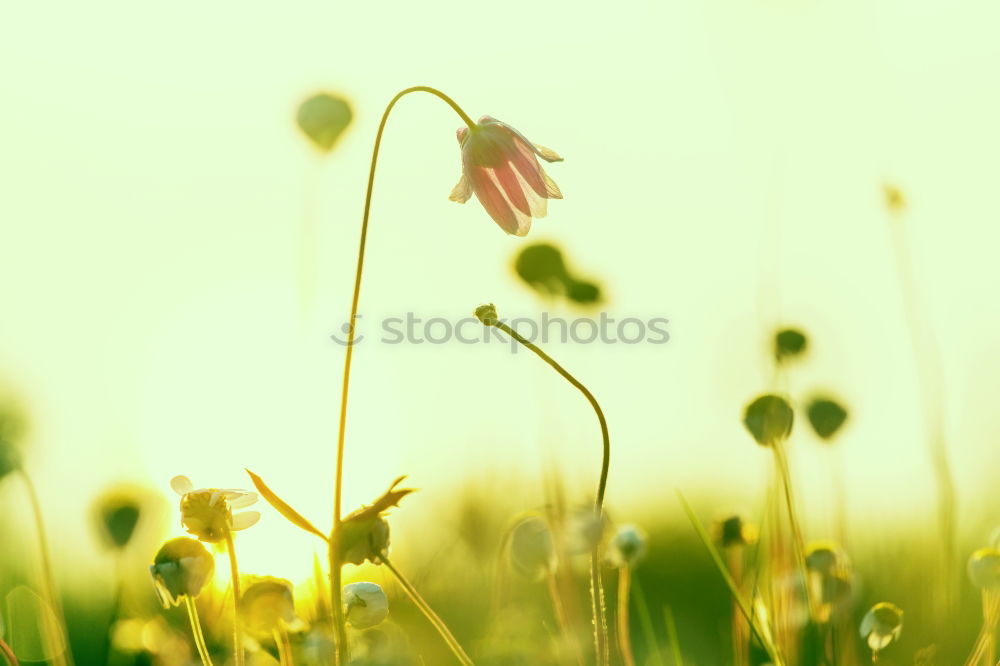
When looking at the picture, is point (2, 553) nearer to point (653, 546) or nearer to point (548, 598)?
point (548, 598)

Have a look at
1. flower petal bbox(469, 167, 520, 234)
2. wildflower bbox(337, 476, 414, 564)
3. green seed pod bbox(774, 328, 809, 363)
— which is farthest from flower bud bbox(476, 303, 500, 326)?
green seed pod bbox(774, 328, 809, 363)

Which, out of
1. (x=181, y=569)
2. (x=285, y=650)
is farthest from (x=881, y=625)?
(x=181, y=569)

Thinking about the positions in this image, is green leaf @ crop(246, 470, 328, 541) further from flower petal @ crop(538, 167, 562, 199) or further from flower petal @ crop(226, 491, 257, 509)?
flower petal @ crop(538, 167, 562, 199)

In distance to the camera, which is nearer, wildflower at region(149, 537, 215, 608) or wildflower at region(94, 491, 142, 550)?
wildflower at region(149, 537, 215, 608)

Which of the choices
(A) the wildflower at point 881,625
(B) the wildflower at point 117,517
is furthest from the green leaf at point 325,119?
(A) the wildflower at point 881,625

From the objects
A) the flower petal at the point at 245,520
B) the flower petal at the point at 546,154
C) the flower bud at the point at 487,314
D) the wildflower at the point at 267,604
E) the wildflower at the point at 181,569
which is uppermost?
the flower petal at the point at 546,154

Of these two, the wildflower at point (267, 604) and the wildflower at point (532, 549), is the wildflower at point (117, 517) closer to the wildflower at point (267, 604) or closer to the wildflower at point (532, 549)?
the wildflower at point (532, 549)
